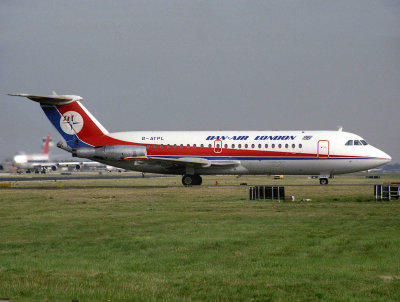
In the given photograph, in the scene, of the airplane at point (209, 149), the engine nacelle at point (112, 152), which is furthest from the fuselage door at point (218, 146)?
the engine nacelle at point (112, 152)

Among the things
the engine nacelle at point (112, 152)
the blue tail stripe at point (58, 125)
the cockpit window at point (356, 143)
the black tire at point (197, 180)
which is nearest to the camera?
the cockpit window at point (356, 143)

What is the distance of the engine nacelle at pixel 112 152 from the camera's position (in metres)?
50.8

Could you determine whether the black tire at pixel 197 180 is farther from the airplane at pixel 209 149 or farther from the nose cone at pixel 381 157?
the nose cone at pixel 381 157

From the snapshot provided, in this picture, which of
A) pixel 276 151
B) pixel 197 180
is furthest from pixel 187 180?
pixel 276 151

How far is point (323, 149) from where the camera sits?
159 ft

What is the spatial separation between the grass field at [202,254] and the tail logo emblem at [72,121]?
25189 millimetres

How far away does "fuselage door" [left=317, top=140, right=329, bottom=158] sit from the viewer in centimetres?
4841

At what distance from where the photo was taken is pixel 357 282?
1175cm

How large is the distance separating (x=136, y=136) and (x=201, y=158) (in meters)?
6.51

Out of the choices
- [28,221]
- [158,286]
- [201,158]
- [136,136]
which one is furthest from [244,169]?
[158,286]

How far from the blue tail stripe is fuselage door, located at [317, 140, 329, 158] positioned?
20.8m

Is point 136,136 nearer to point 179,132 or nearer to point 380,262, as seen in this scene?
point 179,132

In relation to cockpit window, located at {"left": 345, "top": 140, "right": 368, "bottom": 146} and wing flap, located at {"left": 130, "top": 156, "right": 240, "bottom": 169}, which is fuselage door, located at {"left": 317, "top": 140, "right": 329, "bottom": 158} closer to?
cockpit window, located at {"left": 345, "top": 140, "right": 368, "bottom": 146}

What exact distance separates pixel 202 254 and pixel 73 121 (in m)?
38.9
